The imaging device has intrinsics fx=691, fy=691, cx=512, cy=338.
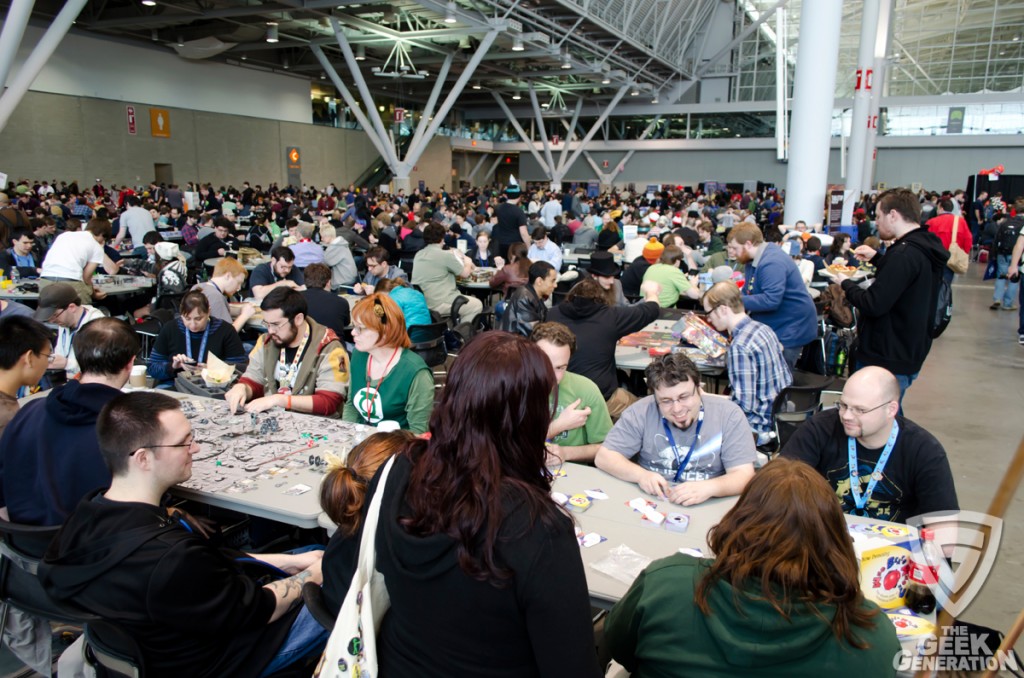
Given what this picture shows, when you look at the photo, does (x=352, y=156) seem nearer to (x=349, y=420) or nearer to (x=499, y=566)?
(x=349, y=420)

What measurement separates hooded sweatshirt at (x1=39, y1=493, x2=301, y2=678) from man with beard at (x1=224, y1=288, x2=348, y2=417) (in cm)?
179

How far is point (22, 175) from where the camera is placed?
17.8 metres

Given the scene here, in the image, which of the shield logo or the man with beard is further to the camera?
the man with beard

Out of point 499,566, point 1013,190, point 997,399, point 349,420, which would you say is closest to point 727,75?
point 1013,190

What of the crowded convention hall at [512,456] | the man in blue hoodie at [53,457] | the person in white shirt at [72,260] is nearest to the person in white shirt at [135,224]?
the crowded convention hall at [512,456]

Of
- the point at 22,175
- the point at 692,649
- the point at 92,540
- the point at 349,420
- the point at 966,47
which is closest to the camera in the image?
the point at 692,649

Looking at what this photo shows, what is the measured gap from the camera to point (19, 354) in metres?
3.17

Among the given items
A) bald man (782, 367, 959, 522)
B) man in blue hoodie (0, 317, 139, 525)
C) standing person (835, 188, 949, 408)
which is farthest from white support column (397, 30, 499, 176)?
bald man (782, 367, 959, 522)

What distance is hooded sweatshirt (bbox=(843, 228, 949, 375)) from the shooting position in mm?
4020

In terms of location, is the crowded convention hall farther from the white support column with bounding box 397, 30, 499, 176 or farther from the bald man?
the white support column with bounding box 397, 30, 499, 176

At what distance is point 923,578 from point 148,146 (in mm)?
23183

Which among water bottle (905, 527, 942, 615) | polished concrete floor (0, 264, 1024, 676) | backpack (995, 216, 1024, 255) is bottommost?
polished concrete floor (0, 264, 1024, 676)

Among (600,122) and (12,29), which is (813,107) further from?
(600,122)

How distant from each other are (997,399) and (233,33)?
20.9 m
